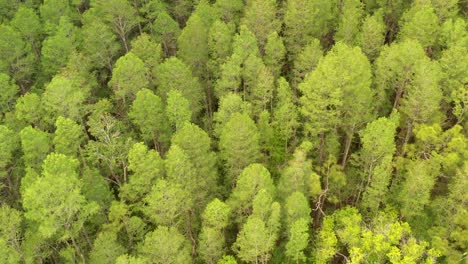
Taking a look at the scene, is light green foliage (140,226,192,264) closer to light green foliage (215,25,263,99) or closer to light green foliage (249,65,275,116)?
light green foliage (249,65,275,116)

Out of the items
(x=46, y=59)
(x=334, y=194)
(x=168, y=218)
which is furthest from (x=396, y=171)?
(x=46, y=59)

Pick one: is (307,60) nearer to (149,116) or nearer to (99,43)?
(149,116)

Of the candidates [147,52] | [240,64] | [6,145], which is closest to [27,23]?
[147,52]

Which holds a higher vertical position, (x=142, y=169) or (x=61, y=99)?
(x=61, y=99)

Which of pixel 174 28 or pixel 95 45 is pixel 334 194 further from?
pixel 95 45

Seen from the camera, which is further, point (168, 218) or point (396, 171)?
point (396, 171)

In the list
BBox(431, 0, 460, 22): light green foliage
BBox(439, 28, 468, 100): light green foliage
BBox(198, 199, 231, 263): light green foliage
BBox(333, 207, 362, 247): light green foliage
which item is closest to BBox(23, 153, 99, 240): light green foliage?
BBox(198, 199, 231, 263): light green foliage

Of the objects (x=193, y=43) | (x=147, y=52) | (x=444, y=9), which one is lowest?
(x=147, y=52)
